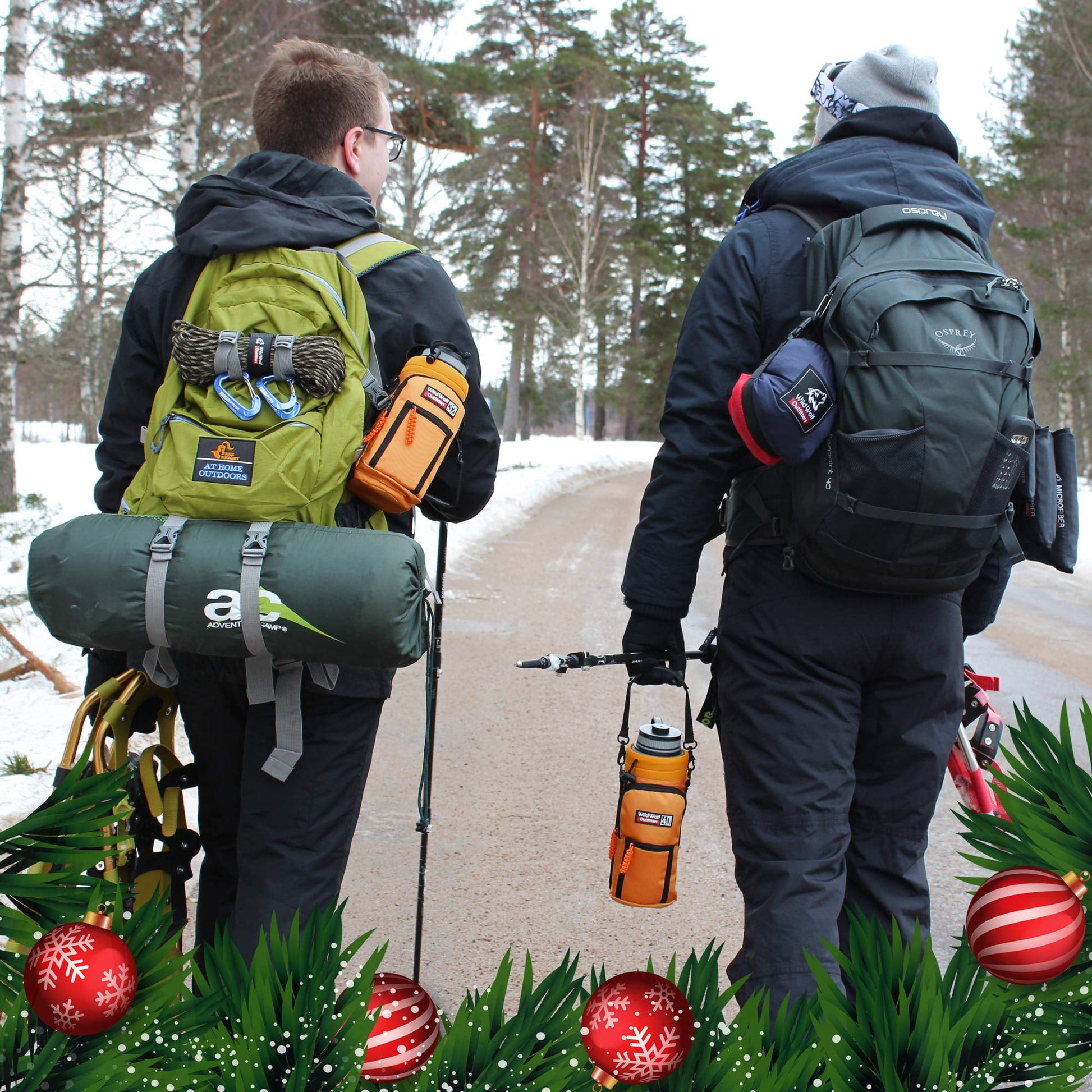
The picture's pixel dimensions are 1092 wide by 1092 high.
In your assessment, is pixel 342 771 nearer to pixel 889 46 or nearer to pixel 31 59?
pixel 889 46

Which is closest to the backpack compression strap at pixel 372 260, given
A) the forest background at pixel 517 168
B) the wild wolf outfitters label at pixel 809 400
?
the wild wolf outfitters label at pixel 809 400

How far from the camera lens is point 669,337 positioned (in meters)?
42.2

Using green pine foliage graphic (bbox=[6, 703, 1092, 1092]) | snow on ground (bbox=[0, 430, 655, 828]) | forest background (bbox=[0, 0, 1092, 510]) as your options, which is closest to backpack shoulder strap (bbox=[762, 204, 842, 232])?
green pine foliage graphic (bbox=[6, 703, 1092, 1092])

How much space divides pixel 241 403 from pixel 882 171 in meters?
1.32

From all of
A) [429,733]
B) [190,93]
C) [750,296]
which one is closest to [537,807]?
[429,733]

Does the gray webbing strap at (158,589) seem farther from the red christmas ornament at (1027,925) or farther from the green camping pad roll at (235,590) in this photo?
the red christmas ornament at (1027,925)

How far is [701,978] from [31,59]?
14.9 metres

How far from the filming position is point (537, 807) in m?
4.43

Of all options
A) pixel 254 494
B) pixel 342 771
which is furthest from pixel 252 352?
pixel 342 771

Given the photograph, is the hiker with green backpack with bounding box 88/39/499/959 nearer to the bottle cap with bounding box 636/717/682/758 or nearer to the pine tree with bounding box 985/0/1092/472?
the bottle cap with bounding box 636/717/682/758

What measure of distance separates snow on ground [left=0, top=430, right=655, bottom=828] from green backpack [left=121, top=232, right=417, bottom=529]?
1.03 metres

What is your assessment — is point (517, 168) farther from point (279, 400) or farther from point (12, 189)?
point (279, 400)

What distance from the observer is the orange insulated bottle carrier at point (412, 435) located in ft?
5.86

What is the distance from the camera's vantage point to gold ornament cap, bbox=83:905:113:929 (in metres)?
0.64
